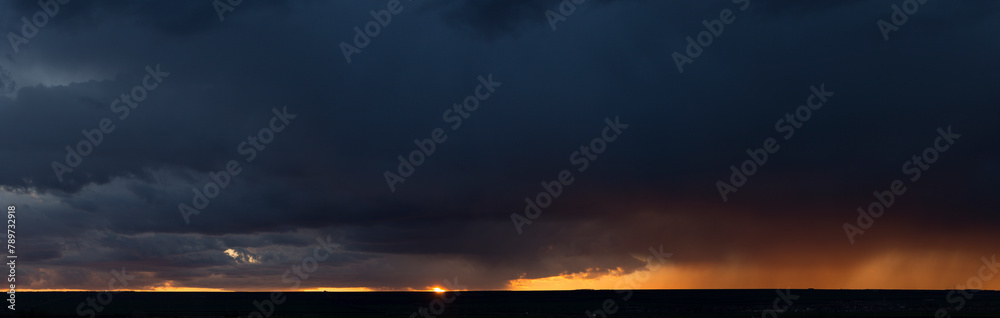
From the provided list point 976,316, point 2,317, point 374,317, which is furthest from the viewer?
point 374,317

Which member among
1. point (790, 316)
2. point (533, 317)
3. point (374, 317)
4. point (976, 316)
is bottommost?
point (976, 316)

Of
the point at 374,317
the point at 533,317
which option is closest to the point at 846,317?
the point at 533,317

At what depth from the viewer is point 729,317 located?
461 ft

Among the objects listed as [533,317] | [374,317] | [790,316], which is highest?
[374,317]

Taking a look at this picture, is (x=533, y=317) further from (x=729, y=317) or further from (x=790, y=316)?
(x=790, y=316)

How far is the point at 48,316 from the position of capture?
11844 cm

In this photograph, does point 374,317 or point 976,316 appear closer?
point 976,316

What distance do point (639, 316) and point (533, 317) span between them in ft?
68.0

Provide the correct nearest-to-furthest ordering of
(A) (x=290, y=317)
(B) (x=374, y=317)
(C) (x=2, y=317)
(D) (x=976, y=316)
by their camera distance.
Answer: (C) (x=2, y=317), (D) (x=976, y=316), (A) (x=290, y=317), (B) (x=374, y=317)

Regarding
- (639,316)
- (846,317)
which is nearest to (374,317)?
(639,316)

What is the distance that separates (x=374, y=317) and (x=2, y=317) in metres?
62.2

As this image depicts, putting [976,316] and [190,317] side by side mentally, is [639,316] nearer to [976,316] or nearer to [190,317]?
[976,316]

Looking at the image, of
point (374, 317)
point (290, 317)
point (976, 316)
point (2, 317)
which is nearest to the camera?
point (2, 317)

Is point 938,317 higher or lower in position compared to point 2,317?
lower
